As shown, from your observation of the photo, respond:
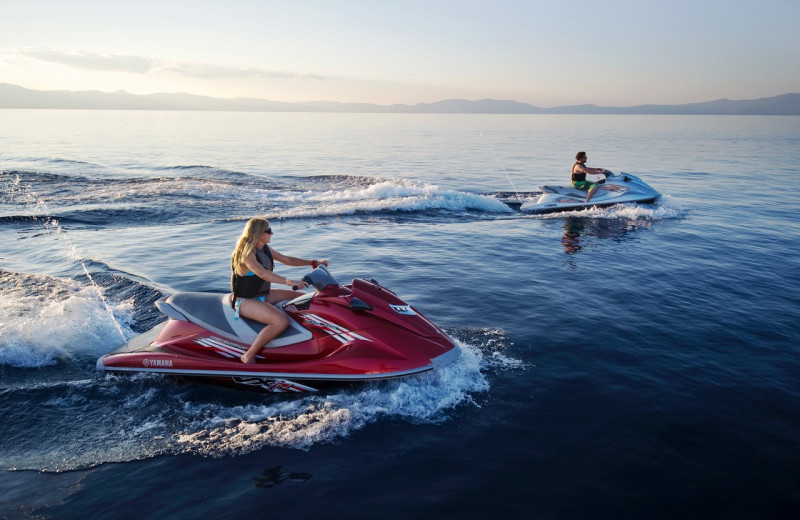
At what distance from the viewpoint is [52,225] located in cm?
1620

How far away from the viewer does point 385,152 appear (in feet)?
153

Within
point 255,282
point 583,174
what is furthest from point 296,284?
point 583,174

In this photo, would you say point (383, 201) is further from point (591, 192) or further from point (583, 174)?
point (591, 192)

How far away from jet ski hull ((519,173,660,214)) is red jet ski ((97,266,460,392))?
46.7 ft

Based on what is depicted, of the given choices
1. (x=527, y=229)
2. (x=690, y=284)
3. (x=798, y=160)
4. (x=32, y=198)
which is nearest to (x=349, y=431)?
(x=690, y=284)

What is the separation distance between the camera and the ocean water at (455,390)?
16.9ft

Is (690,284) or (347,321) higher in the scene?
(347,321)

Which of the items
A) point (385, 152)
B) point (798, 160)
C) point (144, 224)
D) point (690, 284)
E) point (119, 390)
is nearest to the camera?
point (119, 390)

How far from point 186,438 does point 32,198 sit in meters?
18.1

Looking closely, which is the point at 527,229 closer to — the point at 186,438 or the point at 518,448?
the point at 518,448

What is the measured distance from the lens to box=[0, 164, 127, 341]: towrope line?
381 inches

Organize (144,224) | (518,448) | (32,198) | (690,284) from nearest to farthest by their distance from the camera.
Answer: (518,448)
(690,284)
(144,224)
(32,198)

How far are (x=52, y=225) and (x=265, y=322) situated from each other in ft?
42.2

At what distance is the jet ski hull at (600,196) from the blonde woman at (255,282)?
14.9 metres
